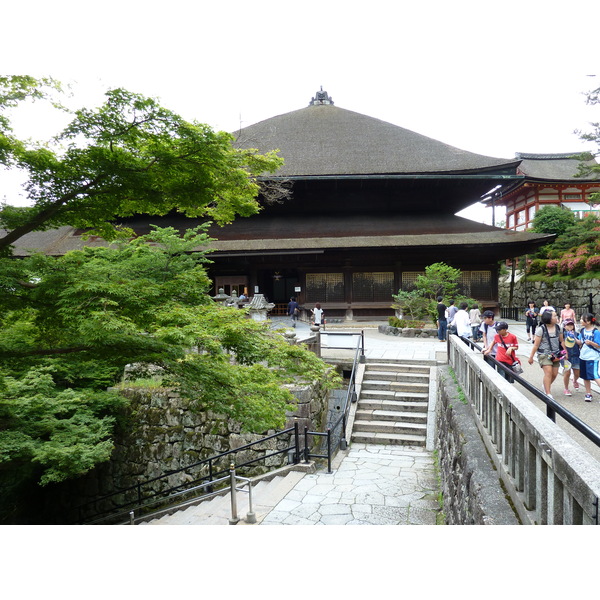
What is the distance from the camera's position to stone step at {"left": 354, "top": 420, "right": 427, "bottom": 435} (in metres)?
7.88

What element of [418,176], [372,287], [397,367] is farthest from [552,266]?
[397,367]

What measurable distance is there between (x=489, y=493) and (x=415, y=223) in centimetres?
1566

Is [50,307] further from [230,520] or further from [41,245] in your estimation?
[41,245]

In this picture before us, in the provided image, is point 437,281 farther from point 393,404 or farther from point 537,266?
point 537,266

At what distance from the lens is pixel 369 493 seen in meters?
5.85

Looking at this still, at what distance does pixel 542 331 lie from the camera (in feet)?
16.5

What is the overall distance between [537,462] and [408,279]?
1527 cm

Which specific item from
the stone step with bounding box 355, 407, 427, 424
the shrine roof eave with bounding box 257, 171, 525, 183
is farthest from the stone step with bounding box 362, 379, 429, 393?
the shrine roof eave with bounding box 257, 171, 525, 183

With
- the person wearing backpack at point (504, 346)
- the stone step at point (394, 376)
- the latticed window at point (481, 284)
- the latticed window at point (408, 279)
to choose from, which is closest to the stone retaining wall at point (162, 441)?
the stone step at point (394, 376)

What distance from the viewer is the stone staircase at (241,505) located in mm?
5582

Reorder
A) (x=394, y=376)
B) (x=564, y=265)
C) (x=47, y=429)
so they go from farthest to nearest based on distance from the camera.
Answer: (x=564, y=265) → (x=394, y=376) → (x=47, y=429)

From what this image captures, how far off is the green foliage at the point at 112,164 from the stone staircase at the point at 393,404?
5877mm

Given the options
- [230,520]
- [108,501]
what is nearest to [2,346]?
[230,520]

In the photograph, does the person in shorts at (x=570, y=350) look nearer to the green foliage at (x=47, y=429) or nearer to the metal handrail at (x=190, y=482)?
the metal handrail at (x=190, y=482)
